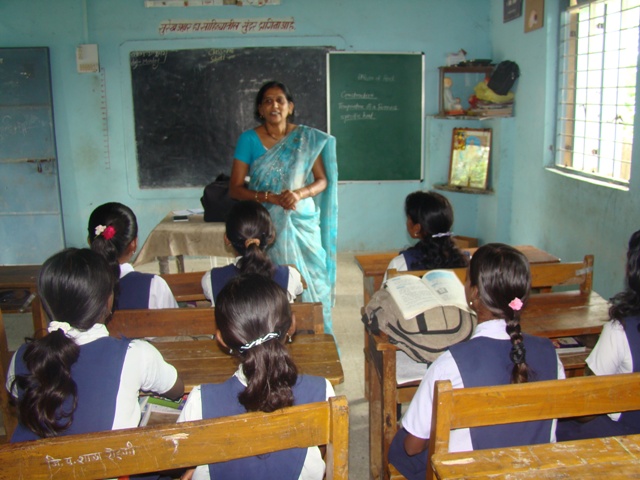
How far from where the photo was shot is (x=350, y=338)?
12.2 ft

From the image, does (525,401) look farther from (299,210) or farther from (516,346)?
(299,210)

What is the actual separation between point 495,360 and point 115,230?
1413mm

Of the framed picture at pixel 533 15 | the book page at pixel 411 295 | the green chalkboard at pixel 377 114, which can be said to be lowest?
the book page at pixel 411 295

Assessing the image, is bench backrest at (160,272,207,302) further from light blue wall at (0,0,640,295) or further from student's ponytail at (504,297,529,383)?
light blue wall at (0,0,640,295)

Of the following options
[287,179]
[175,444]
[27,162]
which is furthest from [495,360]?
[27,162]

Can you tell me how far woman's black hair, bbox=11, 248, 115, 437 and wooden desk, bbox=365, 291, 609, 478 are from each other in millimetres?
879

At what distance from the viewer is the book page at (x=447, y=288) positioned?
6.09ft

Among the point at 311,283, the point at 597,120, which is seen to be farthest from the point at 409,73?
the point at 311,283

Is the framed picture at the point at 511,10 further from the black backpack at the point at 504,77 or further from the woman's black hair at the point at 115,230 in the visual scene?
the woman's black hair at the point at 115,230

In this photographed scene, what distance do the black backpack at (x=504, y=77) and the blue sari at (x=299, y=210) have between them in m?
1.97

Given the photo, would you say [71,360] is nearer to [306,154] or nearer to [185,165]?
[306,154]

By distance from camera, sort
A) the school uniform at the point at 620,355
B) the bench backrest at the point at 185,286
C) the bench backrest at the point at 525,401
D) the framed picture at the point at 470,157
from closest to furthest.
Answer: the bench backrest at the point at 525,401, the school uniform at the point at 620,355, the bench backrest at the point at 185,286, the framed picture at the point at 470,157

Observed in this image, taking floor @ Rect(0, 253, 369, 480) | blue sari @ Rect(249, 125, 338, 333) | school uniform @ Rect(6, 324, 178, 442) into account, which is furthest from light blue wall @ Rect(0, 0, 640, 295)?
school uniform @ Rect(6, 324, 178, 442)

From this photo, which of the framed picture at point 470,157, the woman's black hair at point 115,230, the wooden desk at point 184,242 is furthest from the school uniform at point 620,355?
the framed picture at point 470,157
